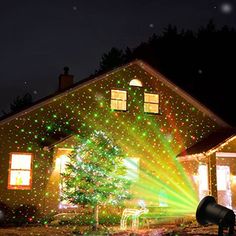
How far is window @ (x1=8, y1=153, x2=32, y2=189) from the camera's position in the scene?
15.5 metres

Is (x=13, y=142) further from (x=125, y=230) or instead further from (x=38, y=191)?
(x=125, y=230)

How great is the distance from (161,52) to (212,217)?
3241 centimetres

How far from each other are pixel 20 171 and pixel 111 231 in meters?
4.94

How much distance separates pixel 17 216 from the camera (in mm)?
15219

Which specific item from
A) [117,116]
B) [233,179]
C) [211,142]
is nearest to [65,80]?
[117,116]

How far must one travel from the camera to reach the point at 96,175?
13.4 meters

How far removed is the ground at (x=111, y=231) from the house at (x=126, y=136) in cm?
189

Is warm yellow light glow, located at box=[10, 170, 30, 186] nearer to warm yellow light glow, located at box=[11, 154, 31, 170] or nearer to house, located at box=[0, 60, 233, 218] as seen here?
house, located at box=[0, 60, 233, 218]

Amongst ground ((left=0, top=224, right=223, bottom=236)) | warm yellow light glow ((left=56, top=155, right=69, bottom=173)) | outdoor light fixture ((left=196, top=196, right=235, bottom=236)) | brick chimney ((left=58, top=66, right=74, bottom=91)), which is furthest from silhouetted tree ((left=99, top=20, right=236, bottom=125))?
outdoor light fixture ((left=196, top=196, right=235, bottom=236))

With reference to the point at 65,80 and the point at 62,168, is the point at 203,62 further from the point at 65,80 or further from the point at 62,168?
the point at 62,168

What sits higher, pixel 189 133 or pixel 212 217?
pixel 189 133

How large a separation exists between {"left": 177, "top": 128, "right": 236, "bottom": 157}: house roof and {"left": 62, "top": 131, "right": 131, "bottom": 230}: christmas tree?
4.51 meters

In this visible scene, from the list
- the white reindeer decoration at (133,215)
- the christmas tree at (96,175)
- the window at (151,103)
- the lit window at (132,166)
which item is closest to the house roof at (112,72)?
the window at (151,103)

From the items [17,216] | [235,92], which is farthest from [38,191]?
[235,92]
